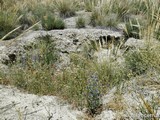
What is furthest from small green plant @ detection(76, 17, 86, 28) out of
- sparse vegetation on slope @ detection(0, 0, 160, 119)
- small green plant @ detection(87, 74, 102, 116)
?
small green plant @ detection(87, 74, 102, 116)

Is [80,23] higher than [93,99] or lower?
lower

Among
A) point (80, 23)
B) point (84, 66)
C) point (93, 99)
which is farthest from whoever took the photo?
point (80, 23)

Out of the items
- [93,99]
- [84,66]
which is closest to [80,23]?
[84,66]

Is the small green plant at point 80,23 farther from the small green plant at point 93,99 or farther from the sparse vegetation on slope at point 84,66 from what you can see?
the small green plant at point 93,99

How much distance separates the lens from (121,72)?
13.9ft

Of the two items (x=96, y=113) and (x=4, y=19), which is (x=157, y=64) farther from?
(x=4, y=19)

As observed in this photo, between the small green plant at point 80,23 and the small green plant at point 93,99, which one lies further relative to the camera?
the small green plant at point 80,23

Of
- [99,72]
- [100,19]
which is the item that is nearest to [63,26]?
[100,19]

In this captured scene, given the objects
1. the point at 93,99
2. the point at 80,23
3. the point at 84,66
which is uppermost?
the point at 93,99

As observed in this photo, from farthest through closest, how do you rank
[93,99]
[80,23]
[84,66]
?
[80,23] < [84,66] < [93,99]

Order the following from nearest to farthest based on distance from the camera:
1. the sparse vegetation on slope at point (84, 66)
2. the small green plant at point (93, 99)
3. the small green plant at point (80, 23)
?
the small green plant at point (93, 99) → the sparse vegetation on slope at point (84, 66) → the small green plant at point (80, 23)

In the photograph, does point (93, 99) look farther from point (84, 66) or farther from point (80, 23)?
point (80, 23)

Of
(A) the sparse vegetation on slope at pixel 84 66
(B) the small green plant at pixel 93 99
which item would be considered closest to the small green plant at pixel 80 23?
(A) the sparse vegetation on slope at pixel 84 66

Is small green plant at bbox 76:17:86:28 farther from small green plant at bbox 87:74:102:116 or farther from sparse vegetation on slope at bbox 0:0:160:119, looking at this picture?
small green plant at bbox 87:74:102:116
